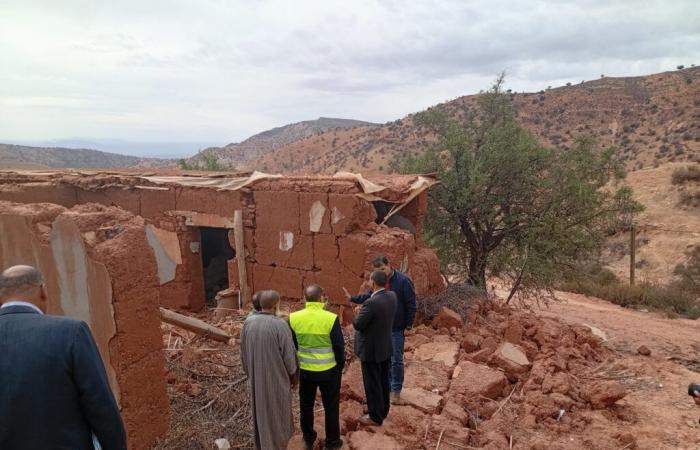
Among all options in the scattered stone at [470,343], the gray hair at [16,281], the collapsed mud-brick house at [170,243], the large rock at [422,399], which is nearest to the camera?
the gray hair at [16,281]

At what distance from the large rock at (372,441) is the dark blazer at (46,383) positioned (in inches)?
101

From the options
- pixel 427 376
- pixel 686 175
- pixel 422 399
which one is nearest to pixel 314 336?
pixel 422 399

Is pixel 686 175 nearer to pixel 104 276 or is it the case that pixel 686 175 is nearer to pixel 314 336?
pixel 314 336

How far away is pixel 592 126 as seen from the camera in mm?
40281

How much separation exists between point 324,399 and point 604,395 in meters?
3.32

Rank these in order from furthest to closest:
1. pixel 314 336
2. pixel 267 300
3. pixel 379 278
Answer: pixel 379 278 < pixel 314 336 < pixel 267 300

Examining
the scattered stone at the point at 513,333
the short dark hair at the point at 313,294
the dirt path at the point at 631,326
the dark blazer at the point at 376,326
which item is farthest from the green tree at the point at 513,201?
the short dark hair at the point at 313,294

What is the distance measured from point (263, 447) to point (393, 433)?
1350 mm

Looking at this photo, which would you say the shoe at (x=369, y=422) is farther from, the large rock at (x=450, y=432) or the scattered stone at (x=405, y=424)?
the large rock at (x=450, y=432)

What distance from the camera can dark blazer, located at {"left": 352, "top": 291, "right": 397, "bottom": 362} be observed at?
4.50 metres

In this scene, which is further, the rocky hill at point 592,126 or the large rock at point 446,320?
the rocky hill at point 592,126

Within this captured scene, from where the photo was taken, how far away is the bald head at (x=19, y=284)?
2.46m

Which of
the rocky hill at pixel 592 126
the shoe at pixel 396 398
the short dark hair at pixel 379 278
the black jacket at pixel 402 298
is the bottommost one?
the shoe at pixel 396 398

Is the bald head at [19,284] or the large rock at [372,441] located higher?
the bald head at [19,284]
